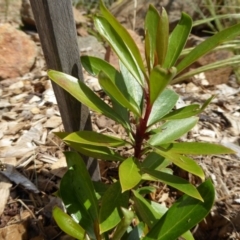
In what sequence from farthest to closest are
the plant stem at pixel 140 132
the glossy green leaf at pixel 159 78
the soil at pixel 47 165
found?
the soil at pixel 47 165 < the plant stem at pixel 140 132 < the glossy green leaf at pixel 159 78

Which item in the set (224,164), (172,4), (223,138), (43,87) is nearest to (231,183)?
(224,164)

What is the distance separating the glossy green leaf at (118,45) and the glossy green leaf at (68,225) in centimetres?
44

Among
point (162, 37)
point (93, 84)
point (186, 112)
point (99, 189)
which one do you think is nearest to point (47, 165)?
point (99, 189)

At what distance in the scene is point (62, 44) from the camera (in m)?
1.27

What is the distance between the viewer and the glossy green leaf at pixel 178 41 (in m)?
1.23

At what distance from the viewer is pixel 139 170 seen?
123cm

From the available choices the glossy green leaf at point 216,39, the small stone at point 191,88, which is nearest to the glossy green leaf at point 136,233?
the glossy green leaf at point 216,39

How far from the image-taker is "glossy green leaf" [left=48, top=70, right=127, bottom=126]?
1.21 meters

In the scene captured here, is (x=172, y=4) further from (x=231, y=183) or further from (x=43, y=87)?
(x=231, y=183)

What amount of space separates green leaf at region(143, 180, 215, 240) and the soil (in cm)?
48

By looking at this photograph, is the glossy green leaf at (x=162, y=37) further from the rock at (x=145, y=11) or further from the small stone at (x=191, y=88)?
the rock at (x=145, y=11)

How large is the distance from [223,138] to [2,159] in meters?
1.00

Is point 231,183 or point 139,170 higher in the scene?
point 139,170

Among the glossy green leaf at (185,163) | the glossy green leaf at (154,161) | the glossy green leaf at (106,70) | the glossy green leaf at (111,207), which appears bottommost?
the glossy green leaf at (111,207)
